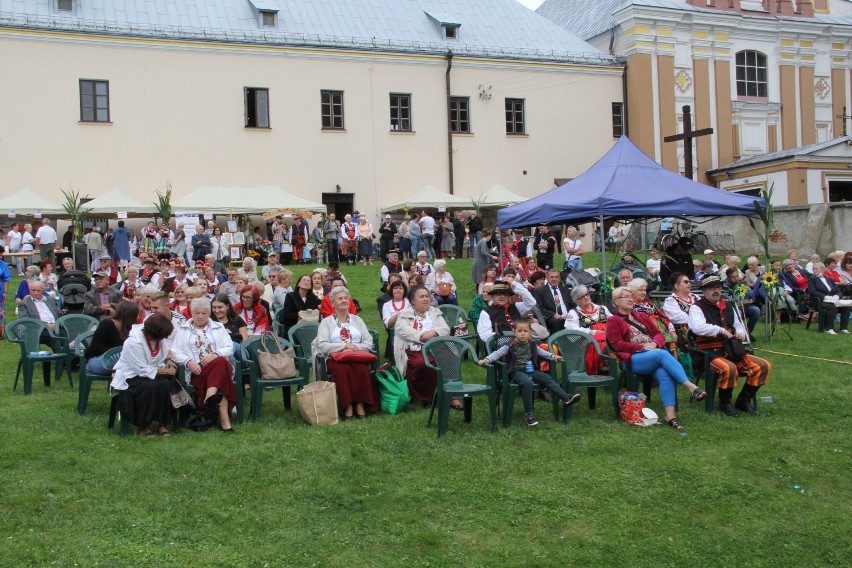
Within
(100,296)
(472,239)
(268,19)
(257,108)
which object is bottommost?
(100,296)

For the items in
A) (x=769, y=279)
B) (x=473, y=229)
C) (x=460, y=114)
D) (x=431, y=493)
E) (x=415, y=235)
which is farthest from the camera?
(x=460, y=114)

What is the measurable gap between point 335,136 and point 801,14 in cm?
1932

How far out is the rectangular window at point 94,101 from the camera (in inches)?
1026

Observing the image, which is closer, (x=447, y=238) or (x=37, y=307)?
(x=37, y=307)

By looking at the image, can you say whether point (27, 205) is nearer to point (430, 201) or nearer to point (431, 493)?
point (430, 201)

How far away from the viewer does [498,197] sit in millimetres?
29500

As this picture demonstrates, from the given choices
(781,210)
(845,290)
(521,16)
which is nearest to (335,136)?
(521,16)

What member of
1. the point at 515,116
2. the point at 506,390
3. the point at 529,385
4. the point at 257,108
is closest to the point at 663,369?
the point at 529,385

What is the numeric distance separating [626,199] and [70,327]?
24.7 feet

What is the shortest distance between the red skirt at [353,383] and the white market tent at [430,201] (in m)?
20.2

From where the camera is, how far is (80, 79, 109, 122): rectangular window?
26062 mm

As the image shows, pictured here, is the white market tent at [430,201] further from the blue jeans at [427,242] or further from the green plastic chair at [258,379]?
the green plastic chair at [258,379]

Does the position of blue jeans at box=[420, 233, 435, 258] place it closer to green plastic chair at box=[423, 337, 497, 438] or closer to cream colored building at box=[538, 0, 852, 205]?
cream colored building at box=[538, 0, 852, 205]

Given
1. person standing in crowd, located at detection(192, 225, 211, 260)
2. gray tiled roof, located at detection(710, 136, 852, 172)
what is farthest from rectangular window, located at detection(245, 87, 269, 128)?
gray tiled roof, located at detection(710, 136, 852, 172)
